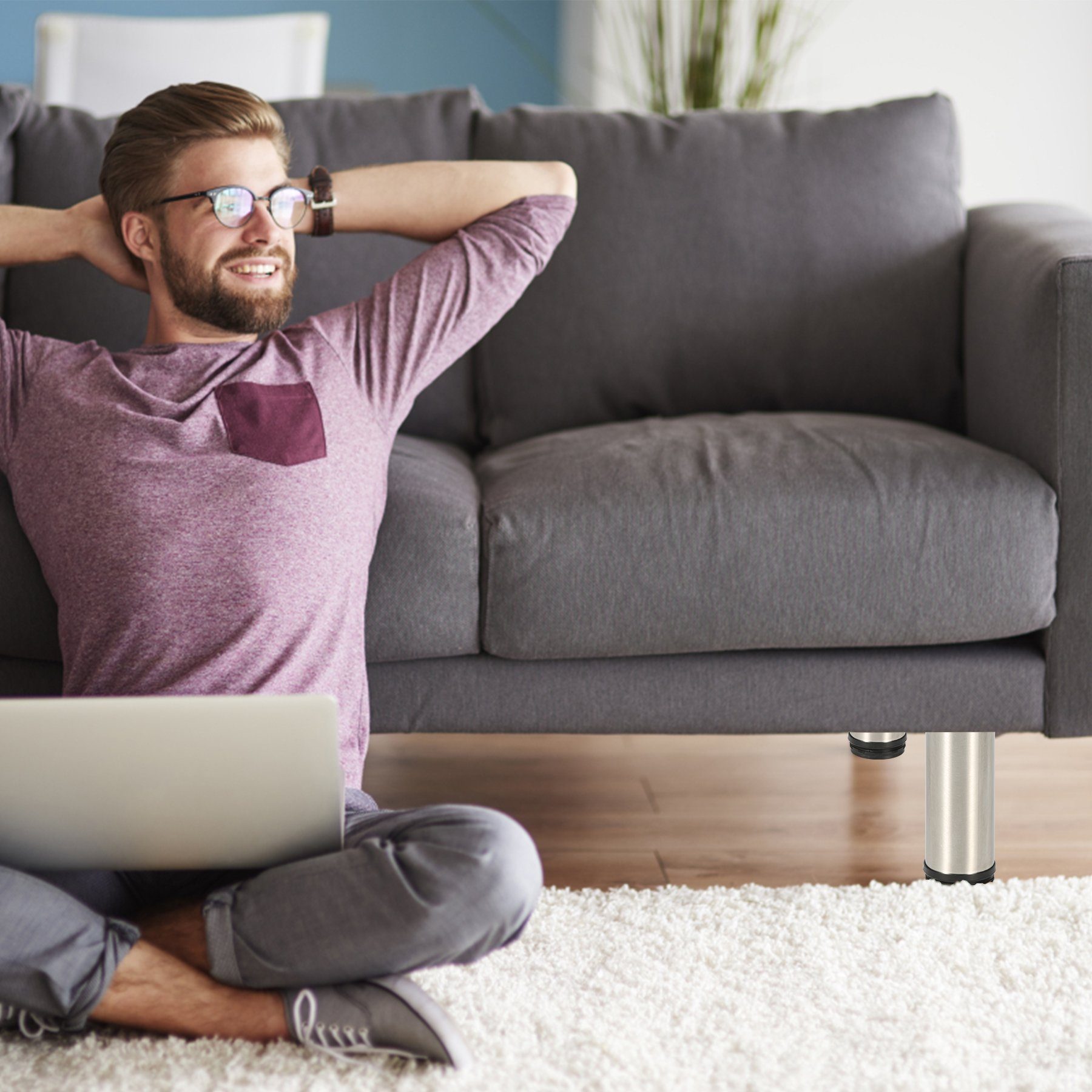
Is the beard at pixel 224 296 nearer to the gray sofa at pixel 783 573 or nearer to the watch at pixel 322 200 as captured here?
the watch at pixel 322 200

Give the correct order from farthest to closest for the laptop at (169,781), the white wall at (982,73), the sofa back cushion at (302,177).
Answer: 1. the white wall at (982,73)
2. the sofa back cushion at (302,177)
3. the laptop at (169,781)

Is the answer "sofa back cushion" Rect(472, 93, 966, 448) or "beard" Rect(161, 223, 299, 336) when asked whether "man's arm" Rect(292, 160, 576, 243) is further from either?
"sofa back cushion" Rect(472, 93, 966, 448)

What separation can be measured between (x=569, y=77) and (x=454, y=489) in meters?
3.26

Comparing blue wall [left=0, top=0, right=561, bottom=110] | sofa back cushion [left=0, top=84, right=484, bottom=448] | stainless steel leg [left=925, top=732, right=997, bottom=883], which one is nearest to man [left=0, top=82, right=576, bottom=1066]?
sofa back cushion [left=0, top=84, right=484, bottom=448]

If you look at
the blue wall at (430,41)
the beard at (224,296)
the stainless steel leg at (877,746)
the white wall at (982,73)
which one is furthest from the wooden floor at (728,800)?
the blue wall at (430,41)

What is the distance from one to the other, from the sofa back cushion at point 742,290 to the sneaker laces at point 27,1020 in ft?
3.66

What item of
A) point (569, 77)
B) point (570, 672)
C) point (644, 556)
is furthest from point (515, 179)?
point (569, 77)

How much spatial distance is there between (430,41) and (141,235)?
11.5 feet

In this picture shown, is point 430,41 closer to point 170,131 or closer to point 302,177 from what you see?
point 302,177

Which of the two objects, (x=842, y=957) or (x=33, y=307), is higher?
(x=33, y=307)

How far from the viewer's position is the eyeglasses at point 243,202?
1400 millimetres

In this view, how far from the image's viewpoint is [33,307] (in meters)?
1.92

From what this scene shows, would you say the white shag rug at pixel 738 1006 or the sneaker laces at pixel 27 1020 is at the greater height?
the sneaker laces at pixel 27 1020

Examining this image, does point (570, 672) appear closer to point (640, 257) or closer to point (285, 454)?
point (285, 454)
